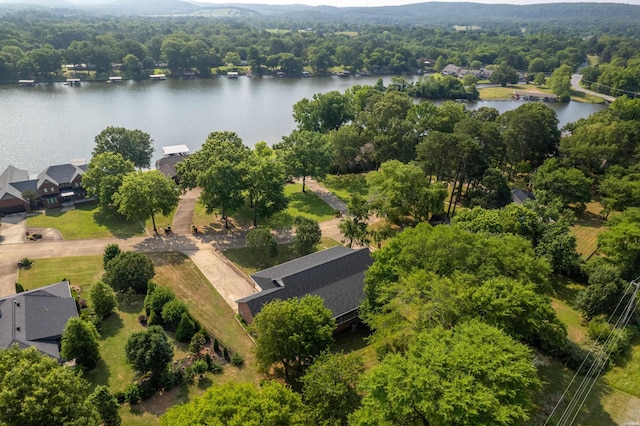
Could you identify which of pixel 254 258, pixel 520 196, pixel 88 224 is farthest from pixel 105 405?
pixel 520 196

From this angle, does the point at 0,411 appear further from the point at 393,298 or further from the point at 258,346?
the point at 393,298

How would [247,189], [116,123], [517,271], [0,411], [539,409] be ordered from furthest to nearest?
[116,123] → [247,189] → [517,271] → [539,409] → [0,411]

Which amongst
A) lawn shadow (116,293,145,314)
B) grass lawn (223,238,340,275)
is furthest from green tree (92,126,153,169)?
lawn shadow (116,293,145,314)

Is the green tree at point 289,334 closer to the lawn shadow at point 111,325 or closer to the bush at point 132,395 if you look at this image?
the bush at point 132,395

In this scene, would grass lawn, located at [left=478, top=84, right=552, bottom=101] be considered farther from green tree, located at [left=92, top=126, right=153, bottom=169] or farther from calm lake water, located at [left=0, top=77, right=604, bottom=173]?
green tree, located at [left=92, top=126, right=153, bottom=169]

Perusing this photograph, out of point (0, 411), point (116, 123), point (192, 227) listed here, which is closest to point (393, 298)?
point (0, 411)

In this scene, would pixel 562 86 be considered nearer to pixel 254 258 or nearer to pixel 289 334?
pixel 254 258
